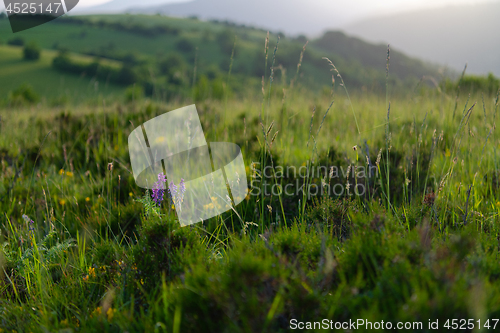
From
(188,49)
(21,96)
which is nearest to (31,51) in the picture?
(188,49)

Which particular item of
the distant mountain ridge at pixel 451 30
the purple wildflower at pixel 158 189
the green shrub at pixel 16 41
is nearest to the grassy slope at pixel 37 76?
the green shrub at pixel 16 41

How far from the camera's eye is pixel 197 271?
1.16m

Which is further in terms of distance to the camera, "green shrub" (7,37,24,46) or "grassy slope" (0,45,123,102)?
"green shrub" (7,37,24,46)

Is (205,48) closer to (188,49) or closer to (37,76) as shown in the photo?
(188,49)

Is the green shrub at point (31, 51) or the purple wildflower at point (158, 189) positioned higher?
the green shrub at point (31, 51)

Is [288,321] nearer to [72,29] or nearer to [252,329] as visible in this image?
[252,329]

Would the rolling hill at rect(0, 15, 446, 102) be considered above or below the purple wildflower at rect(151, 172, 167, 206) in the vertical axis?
above

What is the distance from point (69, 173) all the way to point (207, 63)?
60.5 m

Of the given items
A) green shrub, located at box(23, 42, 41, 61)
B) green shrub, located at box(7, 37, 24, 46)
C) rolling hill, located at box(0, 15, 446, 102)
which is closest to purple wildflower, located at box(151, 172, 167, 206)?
rolling hill, located at box(0, 15, 446, 102)

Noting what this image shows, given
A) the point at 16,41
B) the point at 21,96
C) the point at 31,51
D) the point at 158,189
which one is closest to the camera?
the point at 158,189

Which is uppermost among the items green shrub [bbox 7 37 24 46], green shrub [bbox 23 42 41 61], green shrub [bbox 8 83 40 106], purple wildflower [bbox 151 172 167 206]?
green shrub [bbox 7 37 24 46]

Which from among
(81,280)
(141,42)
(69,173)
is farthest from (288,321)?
(141,42)

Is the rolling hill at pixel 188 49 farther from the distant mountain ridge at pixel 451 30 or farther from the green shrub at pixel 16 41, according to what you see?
the distant mountain ridge at pixel 451 30

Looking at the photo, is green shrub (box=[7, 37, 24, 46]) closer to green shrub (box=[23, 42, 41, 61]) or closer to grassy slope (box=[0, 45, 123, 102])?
grassy slope (box=[0, 45, 123, 102])
